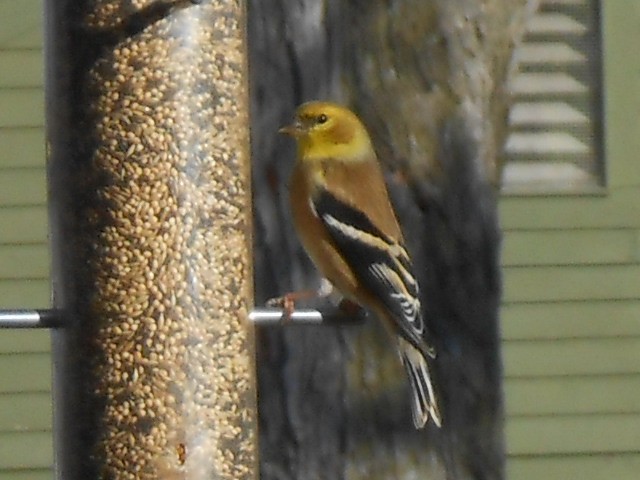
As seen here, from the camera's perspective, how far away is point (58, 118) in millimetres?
3246

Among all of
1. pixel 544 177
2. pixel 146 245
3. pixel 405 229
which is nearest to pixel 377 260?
pixel 405 229

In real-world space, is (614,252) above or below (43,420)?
above

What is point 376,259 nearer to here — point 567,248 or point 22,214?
point 22,214

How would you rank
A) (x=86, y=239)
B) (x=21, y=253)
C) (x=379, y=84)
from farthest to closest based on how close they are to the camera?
(x=21, y=253)
(x=379, y=84)
(x=86, y=239)

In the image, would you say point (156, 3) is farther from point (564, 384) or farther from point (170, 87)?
point (564, 384)

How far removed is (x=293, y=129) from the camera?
179 inches

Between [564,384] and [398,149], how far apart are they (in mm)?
3978

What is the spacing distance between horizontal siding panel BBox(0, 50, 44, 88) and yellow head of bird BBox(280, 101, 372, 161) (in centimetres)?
314

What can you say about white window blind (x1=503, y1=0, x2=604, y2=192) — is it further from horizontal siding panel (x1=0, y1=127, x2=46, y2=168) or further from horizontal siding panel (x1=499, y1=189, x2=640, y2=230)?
horizontal siding panel (x1=0, y1=127, x2=46, y2=168)

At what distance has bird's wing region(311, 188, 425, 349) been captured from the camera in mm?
4523

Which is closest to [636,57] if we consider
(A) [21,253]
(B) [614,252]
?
(B) [614,252]

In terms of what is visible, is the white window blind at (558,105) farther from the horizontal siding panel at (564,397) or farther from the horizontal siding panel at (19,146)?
the horizontal siding panel at (19,146)

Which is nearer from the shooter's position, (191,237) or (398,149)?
(191,237)

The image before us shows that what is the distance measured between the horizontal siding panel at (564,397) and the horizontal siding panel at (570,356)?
4 cm
